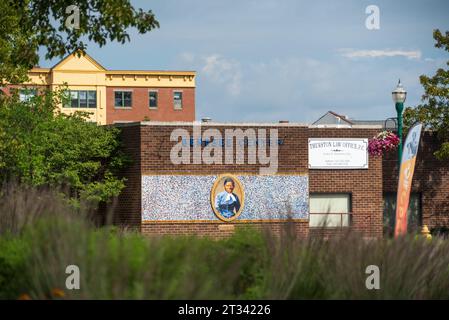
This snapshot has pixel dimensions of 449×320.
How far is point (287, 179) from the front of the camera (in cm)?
3894

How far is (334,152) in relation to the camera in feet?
132

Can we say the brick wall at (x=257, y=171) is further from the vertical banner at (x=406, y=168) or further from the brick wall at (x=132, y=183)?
the vertical banner at (x=406, y=168)

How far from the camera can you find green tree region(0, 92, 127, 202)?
113 ft

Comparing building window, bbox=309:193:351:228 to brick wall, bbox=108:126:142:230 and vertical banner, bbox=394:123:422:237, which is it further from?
vertical banner, bbox=394:123:422:237

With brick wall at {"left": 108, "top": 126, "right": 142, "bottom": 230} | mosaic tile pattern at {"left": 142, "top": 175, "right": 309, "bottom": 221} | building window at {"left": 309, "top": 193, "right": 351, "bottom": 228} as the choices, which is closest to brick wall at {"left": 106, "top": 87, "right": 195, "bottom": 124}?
building window at {"left": 309, "top": 193, "right": 351, "bottom": 228}

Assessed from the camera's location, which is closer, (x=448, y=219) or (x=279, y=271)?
(x=279, y=271)

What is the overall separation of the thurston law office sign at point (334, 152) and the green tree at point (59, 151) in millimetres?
7982

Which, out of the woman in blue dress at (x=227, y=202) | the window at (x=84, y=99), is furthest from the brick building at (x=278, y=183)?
the window at (x=84, y=99)

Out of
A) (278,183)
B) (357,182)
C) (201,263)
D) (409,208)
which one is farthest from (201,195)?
(201,263)

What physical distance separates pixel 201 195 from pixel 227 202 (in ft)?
3.49

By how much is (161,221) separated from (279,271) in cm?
2749

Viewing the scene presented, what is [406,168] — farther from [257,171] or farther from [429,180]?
[429,180]
